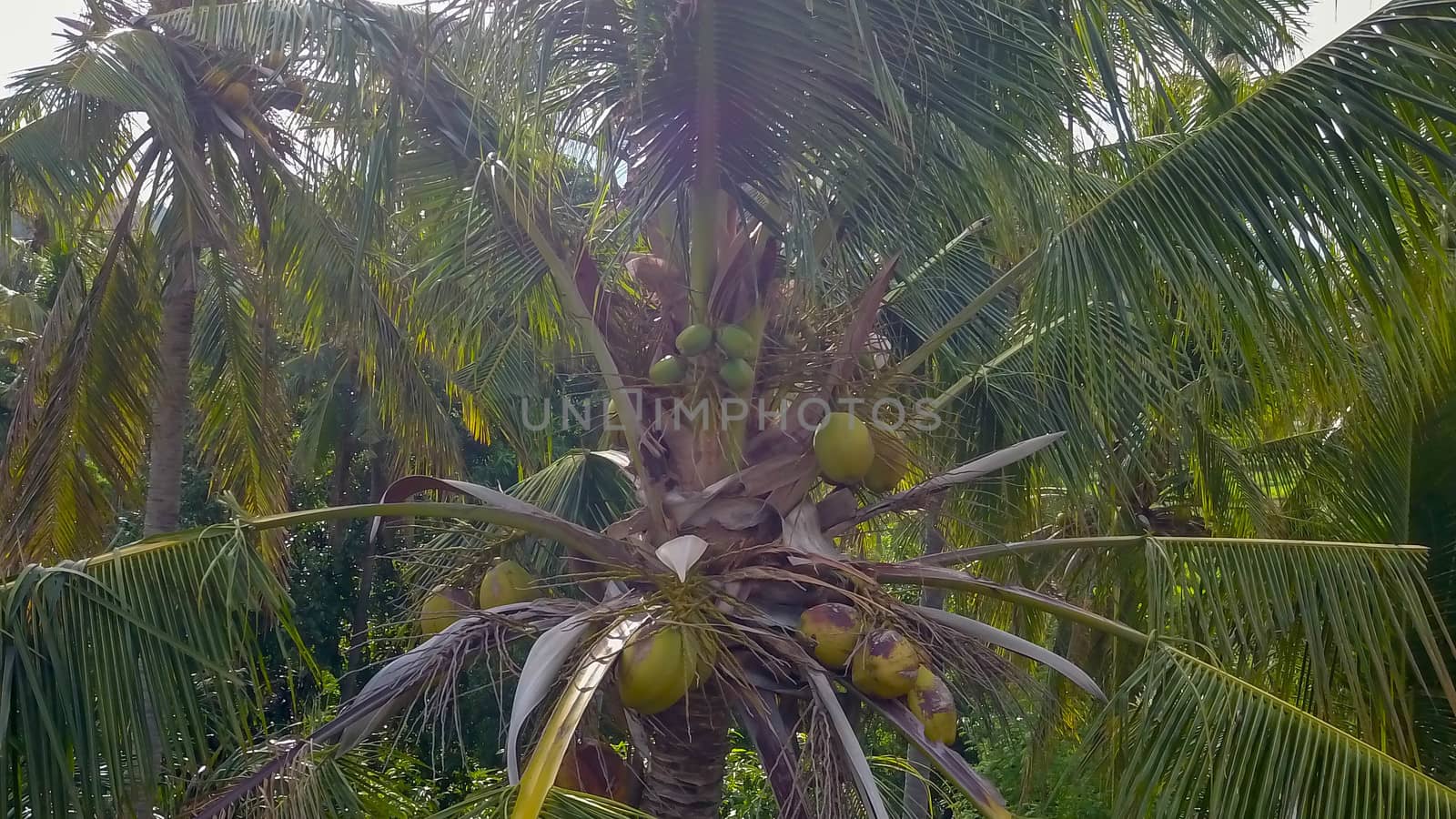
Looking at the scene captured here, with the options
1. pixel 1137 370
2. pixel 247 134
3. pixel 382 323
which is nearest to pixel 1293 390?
pixel 1137 370

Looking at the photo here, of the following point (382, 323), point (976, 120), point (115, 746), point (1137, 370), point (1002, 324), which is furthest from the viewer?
point (382, 323)

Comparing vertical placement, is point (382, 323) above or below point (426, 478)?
above

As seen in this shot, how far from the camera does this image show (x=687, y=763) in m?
3.28

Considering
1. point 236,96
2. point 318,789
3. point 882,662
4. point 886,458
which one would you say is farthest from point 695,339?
point 236,96

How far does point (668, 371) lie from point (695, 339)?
0.14 meters

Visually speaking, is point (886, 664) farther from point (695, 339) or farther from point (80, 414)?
point (80, 414)

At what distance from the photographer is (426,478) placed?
3.35m

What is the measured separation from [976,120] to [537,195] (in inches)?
53.6

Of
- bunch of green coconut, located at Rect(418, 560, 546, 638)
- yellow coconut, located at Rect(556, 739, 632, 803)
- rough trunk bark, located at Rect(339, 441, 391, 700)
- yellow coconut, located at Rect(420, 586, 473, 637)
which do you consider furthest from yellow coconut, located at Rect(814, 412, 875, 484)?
rough trunk bark, located at Rect(339, 441, 391, 700)

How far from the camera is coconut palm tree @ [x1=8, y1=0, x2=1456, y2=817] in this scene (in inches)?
102

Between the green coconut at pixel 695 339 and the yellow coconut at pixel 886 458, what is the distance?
55 cm

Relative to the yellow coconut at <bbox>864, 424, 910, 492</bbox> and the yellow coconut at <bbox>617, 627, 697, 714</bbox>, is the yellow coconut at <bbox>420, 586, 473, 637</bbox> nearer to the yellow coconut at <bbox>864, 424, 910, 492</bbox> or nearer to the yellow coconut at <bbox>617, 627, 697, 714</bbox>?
the yellow coconut at <bbox>617, 627, 697, 714</bbox>

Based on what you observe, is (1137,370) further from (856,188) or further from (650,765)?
(650,765)

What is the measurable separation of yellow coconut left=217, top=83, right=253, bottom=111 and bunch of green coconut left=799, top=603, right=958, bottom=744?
3.66 metres
